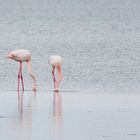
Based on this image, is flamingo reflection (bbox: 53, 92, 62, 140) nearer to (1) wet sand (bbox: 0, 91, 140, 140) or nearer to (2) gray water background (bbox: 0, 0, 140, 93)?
(1) wet sand (bbox: 0, 91, 140, 140)

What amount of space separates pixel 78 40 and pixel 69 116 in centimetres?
1960

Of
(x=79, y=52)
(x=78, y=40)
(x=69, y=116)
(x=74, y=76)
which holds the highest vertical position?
(x=78, y=40)

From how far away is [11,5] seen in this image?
5300 centimetres

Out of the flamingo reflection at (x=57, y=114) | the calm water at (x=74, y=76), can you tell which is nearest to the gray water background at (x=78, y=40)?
the calm water at (x=74, y=76)

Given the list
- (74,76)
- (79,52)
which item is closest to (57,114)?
(74,76)

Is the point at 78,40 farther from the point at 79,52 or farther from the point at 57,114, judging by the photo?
the point at 57,114

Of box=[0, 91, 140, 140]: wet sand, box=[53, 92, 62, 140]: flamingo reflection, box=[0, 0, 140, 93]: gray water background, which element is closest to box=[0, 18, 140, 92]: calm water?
box=[0, 0, 140, 93]: gray water background

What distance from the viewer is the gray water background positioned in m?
19.0

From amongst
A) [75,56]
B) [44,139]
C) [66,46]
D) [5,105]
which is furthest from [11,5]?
[44,139]

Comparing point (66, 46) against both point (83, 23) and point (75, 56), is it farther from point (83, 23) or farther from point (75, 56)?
point (83, 23)

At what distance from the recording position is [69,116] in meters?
11.9

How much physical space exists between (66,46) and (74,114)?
54.3 ft

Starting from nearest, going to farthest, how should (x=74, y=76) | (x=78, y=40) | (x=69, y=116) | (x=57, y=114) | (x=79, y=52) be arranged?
(x=69, y=116) → (x=57, y=114) → (x=74, y=76) → (x=79, y=52) → (x=78, y=40)

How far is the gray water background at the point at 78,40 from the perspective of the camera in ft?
62.3
